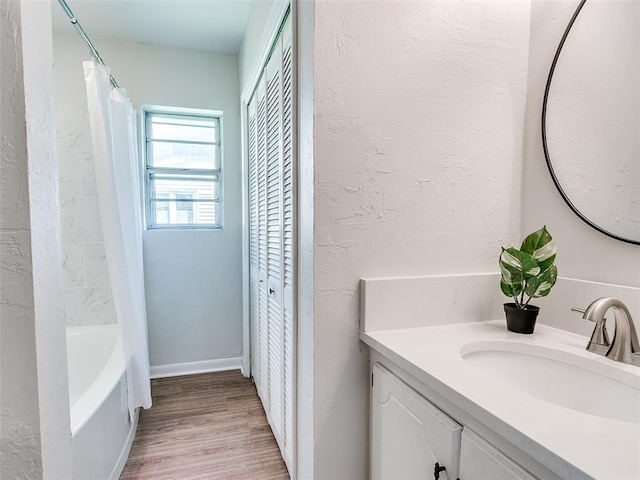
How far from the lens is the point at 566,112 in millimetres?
1041

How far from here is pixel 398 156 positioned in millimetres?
1052

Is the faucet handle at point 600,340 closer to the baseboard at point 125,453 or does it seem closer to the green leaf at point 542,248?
the green leaf at point 542,248

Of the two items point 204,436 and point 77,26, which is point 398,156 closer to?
point 77,26

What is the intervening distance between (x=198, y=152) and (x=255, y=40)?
1.06 meters

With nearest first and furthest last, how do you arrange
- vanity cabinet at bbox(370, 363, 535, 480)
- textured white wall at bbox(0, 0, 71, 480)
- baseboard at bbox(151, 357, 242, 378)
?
1. vanity cabinet at bbox(370, 363, 535, 480)
2. textured white wall at bbox(0, 0, 71, 480)
3. baseboard at bbox(151, 357, 242, 378)

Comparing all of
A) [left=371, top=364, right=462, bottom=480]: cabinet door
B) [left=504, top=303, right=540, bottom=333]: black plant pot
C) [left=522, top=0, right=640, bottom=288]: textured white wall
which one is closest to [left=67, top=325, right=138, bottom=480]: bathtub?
[left=371, top=364, right=462, bottom=480]: cabinet door

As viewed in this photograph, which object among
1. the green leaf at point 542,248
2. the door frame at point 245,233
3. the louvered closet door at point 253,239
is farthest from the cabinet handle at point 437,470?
the door frame at point 245,233

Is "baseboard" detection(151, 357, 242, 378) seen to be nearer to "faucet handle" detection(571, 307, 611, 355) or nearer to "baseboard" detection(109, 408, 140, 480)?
"baseboard" detection(109, 408, 140, 480)

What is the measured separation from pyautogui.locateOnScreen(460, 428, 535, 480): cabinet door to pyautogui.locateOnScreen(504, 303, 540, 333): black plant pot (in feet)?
1.52

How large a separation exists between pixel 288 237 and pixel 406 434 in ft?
2.54

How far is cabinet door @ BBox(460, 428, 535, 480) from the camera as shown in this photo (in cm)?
56

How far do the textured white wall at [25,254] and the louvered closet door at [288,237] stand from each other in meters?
0.68

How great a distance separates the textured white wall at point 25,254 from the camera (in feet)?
2.40

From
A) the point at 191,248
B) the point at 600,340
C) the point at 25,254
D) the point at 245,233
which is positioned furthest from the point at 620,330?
the point at 191,248
